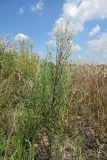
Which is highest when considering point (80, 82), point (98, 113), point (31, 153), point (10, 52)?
point (10, 52)

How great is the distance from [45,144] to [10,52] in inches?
106

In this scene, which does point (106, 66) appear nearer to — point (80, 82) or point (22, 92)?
point (80, 82)

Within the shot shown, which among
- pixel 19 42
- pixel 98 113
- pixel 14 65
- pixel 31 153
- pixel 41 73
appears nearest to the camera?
pixel 31 153

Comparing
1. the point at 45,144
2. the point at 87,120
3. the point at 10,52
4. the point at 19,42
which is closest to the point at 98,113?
the point at 87,120

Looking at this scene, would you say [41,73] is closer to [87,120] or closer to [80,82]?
[87,120]

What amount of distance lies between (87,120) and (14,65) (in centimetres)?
184

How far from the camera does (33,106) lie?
4.93 metres

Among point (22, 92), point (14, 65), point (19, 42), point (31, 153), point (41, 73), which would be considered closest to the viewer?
point (31, 153)

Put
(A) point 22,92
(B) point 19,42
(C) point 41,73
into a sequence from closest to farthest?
1. (C) point 41,73
2. (A) point 22,92
3. (B) point 19,42

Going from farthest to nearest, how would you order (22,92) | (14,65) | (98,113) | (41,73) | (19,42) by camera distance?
(19,42) → (14,65) → (22,92) → (98,113) → (41,73)

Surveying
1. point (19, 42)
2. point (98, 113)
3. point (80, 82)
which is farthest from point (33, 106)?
point (19, 42)

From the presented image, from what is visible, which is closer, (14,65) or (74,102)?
(74,102)

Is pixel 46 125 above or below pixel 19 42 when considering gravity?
below

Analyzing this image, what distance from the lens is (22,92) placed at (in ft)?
20.3
